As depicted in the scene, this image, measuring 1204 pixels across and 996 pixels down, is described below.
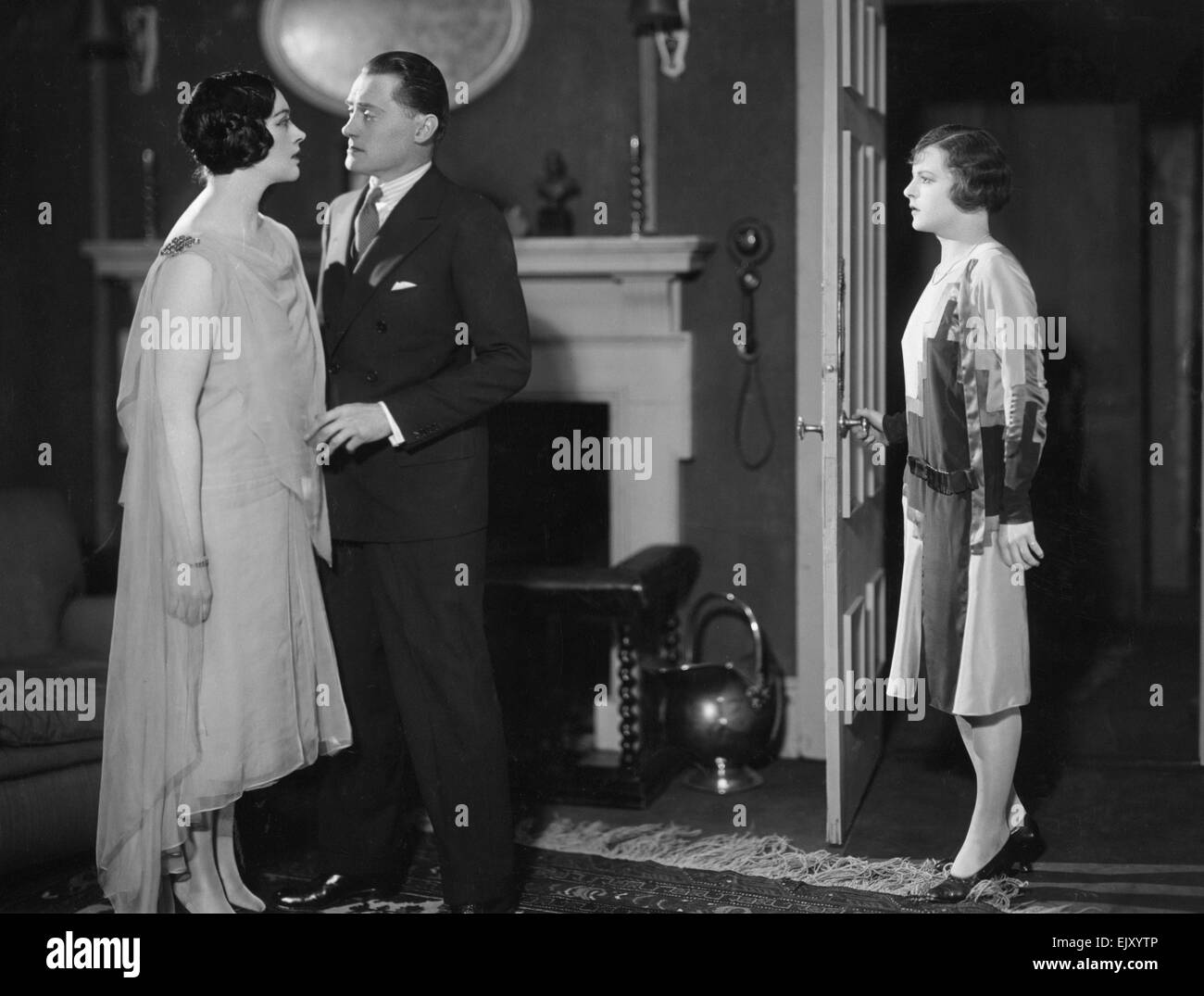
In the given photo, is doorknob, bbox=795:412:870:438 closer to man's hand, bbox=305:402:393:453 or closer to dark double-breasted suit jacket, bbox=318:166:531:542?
dark double-breasted suit jacket, bbox=318:166:531:542

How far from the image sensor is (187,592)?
2.57m

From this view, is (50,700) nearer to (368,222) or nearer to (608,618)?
(368,222)

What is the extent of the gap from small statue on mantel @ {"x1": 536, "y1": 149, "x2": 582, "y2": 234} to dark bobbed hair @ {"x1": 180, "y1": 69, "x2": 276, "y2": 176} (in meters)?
1.48

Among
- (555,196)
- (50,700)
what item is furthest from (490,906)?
(555,196)

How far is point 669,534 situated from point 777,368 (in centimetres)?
58

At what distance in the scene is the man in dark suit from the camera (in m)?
2.70

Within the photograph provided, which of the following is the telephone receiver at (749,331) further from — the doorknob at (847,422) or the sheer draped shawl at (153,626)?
the sheer draped shawl at (153,626)

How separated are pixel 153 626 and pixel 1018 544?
1.71 meters

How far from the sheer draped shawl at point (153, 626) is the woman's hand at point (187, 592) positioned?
0.04 ft

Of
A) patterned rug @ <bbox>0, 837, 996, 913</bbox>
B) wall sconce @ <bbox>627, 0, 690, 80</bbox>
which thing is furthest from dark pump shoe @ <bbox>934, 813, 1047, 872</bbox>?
wall sconce @ <bbox>627, 0, 690, 80</bbox>

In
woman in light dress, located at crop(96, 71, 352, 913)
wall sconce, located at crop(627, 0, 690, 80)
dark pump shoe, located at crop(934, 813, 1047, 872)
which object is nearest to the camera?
woman in light dress, located at crop(96, 71, 352, 913)

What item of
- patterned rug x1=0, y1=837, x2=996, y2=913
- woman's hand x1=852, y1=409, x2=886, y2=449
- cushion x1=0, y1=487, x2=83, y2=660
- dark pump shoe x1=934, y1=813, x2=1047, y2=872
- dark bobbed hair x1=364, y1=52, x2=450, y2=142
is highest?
dark bobbed hair x1=364, y1=52, x2=450, y2=142
